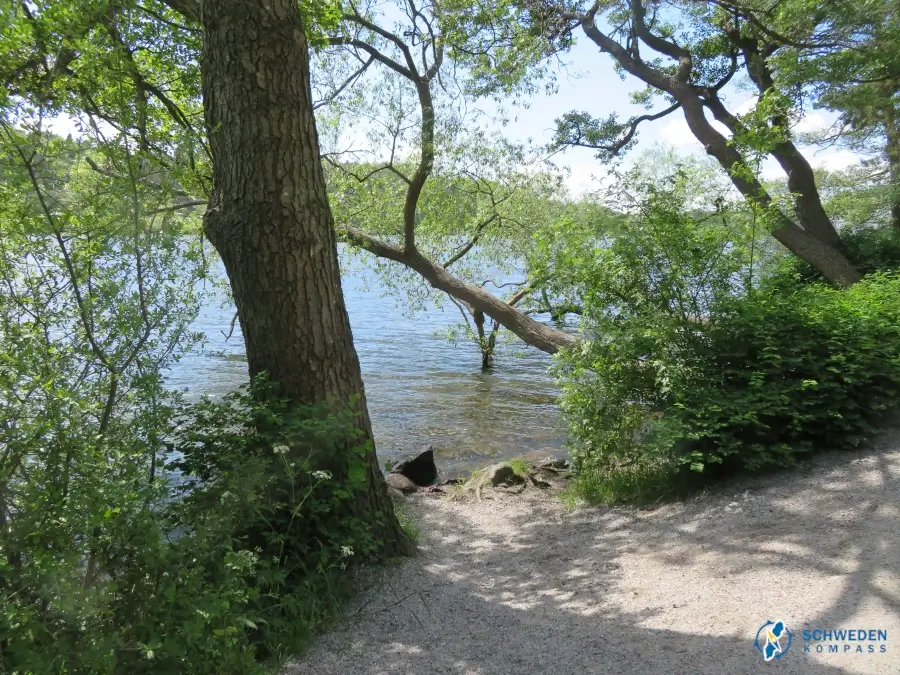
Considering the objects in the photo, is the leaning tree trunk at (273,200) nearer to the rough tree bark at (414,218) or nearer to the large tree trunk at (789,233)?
the rough tree bark at (414,218)

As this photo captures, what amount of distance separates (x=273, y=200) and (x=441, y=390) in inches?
434

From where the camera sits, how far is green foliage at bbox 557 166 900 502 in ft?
18.2

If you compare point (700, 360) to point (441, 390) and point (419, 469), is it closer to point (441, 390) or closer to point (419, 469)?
point (419, 469)

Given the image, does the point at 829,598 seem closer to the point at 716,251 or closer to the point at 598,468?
the point at 598,468

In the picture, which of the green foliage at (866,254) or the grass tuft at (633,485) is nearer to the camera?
the grass tuft at (633,485)

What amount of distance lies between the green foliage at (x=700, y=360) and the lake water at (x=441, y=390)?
2.41 meters

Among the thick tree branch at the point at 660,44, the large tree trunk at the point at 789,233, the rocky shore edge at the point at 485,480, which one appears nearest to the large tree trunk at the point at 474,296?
the rocky shore edge at the point at 485,480

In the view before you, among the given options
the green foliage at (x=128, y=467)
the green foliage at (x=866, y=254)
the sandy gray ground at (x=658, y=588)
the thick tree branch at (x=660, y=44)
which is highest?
the thick tree branch at (x=660, y=44)

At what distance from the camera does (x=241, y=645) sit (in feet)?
10.5

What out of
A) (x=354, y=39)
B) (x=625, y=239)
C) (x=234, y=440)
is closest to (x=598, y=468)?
(x=625, y=239)

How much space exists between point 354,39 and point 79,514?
29.0ft

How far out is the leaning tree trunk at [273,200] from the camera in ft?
14.0

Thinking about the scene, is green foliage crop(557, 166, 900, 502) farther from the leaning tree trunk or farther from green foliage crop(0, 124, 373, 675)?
green foliage crop(0, 124, 373, 675)
